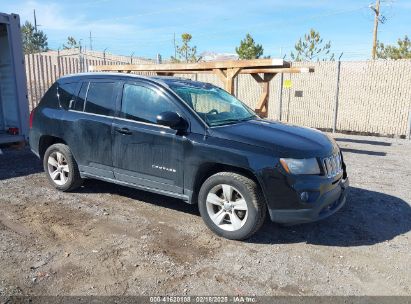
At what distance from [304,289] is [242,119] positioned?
2356 millimetres

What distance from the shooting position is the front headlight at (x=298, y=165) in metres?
3.79

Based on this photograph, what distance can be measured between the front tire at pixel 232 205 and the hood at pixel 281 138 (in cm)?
42

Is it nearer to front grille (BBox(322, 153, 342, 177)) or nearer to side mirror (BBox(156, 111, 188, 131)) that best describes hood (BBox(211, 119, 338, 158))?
front grille (BBox(322, 153, 342, 177))

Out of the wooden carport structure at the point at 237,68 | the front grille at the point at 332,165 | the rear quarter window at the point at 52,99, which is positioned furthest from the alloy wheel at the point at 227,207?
the wooden carport structure at the point at 237,68

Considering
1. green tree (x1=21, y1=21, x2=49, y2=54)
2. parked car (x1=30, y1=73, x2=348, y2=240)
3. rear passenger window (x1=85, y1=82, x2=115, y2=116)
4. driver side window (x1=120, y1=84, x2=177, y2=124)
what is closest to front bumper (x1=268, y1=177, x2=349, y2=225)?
parked car (x1=30, y1=73, x2=348, y2=240)

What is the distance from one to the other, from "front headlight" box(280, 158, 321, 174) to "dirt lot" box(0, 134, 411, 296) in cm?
86

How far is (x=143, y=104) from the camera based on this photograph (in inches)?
186

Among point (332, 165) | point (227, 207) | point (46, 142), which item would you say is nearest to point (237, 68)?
point (46, 142)

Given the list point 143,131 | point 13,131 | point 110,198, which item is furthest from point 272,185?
point 13,131

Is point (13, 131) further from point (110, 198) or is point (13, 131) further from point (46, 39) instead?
point (46, 39)

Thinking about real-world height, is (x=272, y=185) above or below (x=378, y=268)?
above

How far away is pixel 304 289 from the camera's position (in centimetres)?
322

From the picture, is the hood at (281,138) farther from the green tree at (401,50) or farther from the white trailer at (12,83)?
the green tree at (401,50)

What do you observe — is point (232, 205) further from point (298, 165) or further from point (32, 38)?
point (32, 38)
